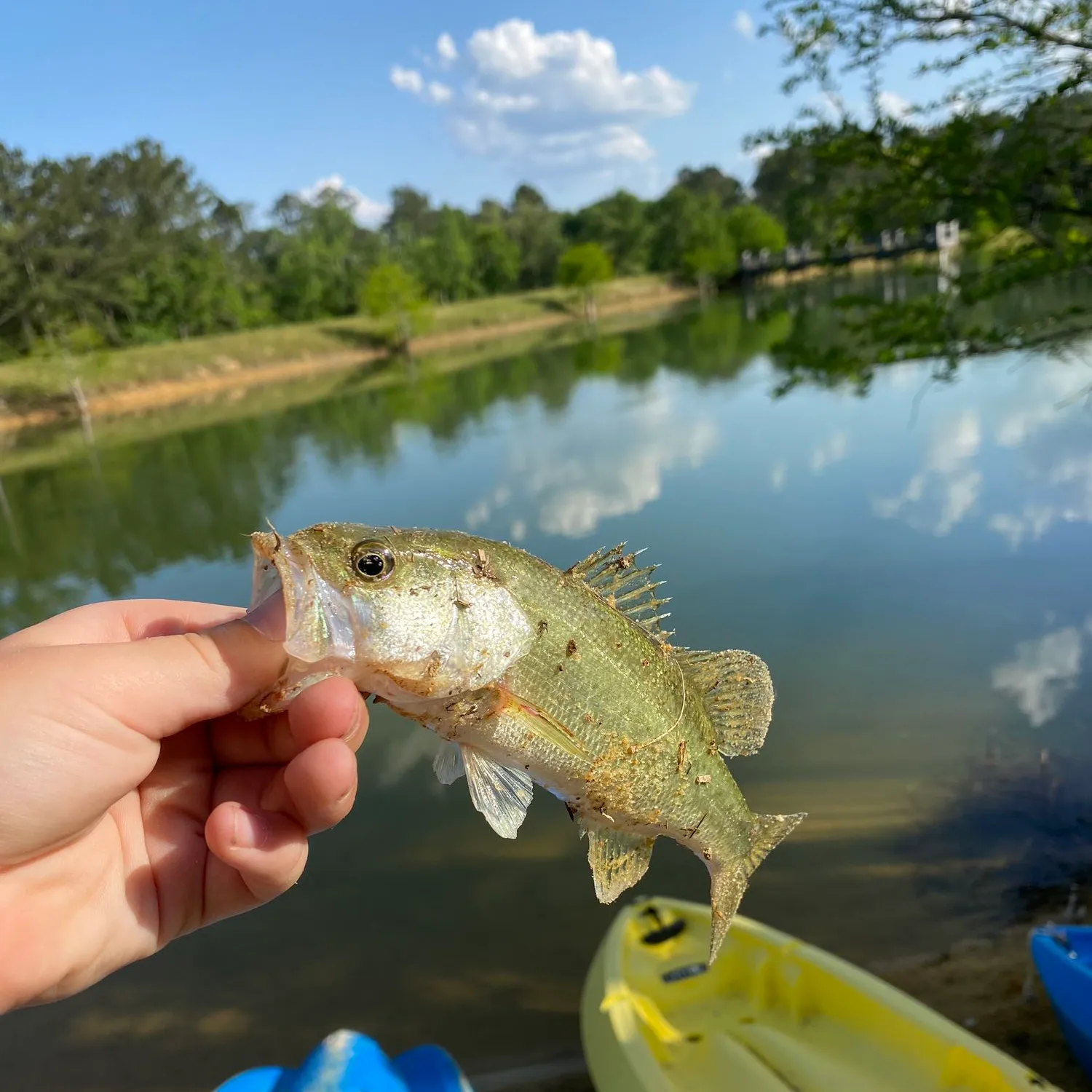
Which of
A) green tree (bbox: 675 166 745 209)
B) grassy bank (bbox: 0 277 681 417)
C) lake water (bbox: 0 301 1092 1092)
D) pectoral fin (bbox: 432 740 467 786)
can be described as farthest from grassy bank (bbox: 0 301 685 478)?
green tree (bbox: 675 166 745 209)

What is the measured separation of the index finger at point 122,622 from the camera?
90.9 inches

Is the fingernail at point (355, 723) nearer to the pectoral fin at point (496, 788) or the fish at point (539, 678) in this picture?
the fish at point (539, 678)

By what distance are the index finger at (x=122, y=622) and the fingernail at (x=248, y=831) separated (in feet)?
2.11

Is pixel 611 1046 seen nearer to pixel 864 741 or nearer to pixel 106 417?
pixel 864 741

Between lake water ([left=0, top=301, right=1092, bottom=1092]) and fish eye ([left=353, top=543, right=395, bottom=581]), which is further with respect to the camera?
lake water ([left=0, top=301, right=1092, bottom=1092])

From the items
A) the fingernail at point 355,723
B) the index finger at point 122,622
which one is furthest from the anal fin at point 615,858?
the index finger at point 122,622

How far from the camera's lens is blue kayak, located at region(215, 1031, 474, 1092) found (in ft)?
13.4

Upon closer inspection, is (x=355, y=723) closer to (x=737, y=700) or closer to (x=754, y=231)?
(x=737, y=700)

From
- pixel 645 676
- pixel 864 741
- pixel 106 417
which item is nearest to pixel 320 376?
pixel 106 417

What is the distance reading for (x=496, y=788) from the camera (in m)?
2.42

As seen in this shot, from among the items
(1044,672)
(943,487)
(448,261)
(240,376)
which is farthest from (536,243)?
(1044,672)

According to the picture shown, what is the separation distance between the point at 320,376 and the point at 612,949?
2195 inches

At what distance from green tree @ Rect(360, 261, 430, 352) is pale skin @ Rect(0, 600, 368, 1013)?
6172 cm

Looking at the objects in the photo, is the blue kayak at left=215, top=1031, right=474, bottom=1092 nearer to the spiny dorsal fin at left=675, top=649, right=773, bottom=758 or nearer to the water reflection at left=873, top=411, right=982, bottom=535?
the spiny dorsal fin at left=675, top=649, right=773, bottom=758
